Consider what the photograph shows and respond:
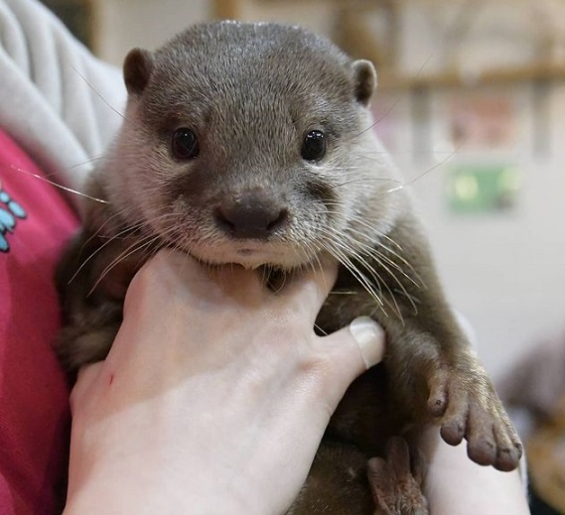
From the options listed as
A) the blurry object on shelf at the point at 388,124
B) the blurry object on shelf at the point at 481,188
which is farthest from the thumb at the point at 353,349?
the blurry object on shelf at the point at 481,188

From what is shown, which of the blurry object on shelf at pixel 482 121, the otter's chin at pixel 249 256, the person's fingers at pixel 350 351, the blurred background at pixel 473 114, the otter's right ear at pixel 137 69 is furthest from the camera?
the blurry object on shelf at pixel 482 121

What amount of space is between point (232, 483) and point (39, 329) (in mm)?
454

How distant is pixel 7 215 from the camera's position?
3.97ft

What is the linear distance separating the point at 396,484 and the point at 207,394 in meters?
0.39

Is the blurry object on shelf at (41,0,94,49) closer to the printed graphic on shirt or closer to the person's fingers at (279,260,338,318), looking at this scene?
the printed graphic on shirt

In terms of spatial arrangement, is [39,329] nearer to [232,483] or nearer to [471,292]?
[232,483]

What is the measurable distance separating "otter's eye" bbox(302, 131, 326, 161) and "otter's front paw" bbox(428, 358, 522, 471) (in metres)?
0.41

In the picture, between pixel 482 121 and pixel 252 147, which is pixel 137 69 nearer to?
pixel 252 147

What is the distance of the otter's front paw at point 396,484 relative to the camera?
1.18 metres

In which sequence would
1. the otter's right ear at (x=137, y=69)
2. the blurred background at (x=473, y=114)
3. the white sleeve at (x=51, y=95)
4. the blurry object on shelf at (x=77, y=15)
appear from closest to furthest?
the otter's right ear at (x=137, y=69)
the white sleeve at (x=51, y=95)
the blurry object on shelf at (x=77, y=15)
the blurred background at (x=473, y=114)

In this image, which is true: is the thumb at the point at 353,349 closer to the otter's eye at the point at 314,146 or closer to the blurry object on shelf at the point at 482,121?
the otter's eye at the point at 314,146

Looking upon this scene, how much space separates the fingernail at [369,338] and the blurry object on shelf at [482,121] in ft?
9.51

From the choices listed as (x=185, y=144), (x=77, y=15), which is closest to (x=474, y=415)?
(x=185, y=144)

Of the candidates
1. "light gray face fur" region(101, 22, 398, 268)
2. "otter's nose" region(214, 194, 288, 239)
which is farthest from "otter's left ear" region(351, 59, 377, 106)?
"otter's nose" region(214, 194, 288, 239)
